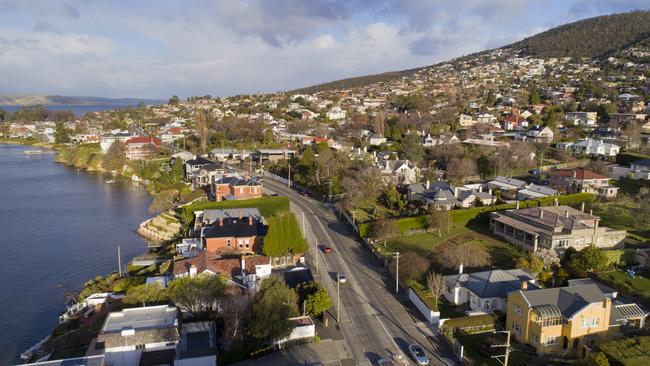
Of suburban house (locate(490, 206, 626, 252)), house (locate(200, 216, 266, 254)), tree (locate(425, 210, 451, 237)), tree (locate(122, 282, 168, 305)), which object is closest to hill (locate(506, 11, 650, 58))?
suburban house (locate(490, 206, 626, 252))

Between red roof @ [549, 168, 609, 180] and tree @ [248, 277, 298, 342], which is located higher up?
red roof @ [549, 168, 609, 180]

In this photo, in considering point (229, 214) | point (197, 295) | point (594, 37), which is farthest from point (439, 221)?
point (594, 37)

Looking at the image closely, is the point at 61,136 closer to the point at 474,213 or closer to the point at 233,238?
the point at 233,238

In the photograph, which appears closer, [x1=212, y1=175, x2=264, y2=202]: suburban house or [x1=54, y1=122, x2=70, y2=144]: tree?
[x1=212, y1=175, x2=264, y2=202]: suburban house

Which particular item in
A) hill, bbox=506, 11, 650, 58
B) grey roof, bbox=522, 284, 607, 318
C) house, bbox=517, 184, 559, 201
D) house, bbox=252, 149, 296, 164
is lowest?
grey roof, bbox=522, 284, 607, 318

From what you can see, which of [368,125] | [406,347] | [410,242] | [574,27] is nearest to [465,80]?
[574,27]

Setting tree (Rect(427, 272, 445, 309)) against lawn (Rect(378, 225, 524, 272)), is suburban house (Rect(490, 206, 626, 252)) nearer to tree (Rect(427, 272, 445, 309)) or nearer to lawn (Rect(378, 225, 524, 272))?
lawn (Rect(378, 225, 524, 272))

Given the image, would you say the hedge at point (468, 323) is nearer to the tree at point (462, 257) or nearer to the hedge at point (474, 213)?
the tree at point (462, 257)
